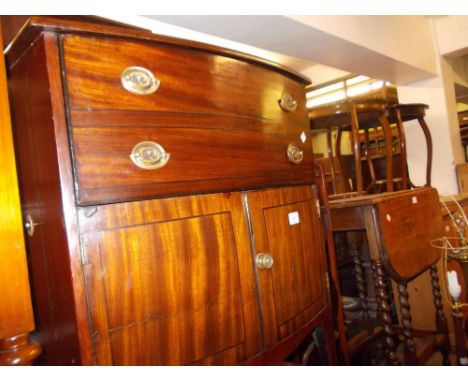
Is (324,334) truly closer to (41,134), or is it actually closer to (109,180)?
(109,180)

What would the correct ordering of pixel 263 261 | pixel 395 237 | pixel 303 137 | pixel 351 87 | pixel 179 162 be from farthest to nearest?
pixel 351 87, pixel 395 237, pixel 303 137, pixel 263 261, pixel 179 162

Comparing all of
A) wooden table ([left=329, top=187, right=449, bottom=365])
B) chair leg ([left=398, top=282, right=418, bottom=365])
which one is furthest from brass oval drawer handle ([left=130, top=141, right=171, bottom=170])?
chair leg ([left=398, top=282, right=418, bottom=365])

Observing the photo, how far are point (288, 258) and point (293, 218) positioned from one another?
0.12 m

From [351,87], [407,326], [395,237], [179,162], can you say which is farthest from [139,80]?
[351,87]

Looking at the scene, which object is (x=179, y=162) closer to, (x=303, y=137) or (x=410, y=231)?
(x=303, y=137)

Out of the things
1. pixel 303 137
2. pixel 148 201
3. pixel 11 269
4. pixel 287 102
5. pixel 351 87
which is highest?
pixel 351 87

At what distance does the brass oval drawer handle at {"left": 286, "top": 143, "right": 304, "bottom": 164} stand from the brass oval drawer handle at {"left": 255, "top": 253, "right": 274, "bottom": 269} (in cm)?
31

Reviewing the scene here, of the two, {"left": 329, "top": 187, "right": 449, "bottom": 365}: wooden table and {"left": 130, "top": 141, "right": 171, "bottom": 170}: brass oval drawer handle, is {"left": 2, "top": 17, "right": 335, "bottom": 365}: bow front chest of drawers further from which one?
{"left": 329, "top": 187, "right": 449, "bottom": 365}: wooden table

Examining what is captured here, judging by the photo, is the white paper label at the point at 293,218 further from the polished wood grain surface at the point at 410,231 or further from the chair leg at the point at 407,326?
the chair leg at the point at 407,326

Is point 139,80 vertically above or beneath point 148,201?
above

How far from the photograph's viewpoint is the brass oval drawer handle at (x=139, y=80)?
69 cm

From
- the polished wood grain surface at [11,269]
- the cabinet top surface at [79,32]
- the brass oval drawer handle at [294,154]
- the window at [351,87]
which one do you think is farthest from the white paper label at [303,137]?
the window at [351,87]

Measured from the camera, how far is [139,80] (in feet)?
2.30

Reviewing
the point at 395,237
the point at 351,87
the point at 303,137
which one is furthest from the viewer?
the point at 351,87
